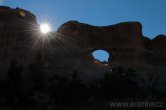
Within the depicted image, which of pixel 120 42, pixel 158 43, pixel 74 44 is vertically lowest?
pixel 74 44

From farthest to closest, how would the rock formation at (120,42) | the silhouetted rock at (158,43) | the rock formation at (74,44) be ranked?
the silhouetted rock at (158,43)
the rock formation at (120,42)
the rock formation at (74,44)

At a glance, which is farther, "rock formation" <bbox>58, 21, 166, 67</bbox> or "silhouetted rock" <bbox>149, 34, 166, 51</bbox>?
"silhouetted rock" <bbox>149, 34, 166, 51</bbox>

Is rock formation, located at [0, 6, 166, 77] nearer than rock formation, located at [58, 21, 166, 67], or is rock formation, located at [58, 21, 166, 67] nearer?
rock formation, located at [0, 6, 166, 77]

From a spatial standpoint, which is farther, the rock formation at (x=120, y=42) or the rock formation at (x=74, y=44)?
the rock formation at (x=120, y=42)

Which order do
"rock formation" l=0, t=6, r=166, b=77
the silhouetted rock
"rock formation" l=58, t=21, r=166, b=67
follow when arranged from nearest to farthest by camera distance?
"rock formation" l=0, t=6, r=166, b=77, "rock formation" l=58, t=21, r=166, b=67, the silhouetted rock

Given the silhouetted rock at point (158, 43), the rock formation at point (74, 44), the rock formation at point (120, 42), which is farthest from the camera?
the silhouetted rock at point (158, 43)

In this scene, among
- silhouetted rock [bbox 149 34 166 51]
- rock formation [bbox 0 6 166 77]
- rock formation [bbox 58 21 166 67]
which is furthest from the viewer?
silhouetted rock [bbox 149 34 166 51]

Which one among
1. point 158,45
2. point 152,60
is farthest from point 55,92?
point 158,45

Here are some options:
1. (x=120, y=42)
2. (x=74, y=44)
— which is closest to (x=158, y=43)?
(x=120, y=42)

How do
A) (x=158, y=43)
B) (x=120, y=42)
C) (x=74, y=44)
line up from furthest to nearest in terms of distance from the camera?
(x=158, y=43) → (x=120, y=42) → (x=74, y=44)

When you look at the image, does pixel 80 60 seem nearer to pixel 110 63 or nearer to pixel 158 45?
pixel 110 63

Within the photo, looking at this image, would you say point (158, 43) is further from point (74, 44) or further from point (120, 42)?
point (74, 44)

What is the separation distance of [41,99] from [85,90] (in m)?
3.77

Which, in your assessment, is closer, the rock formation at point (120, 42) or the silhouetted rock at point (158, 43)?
the rock formation at point (120, 42)
